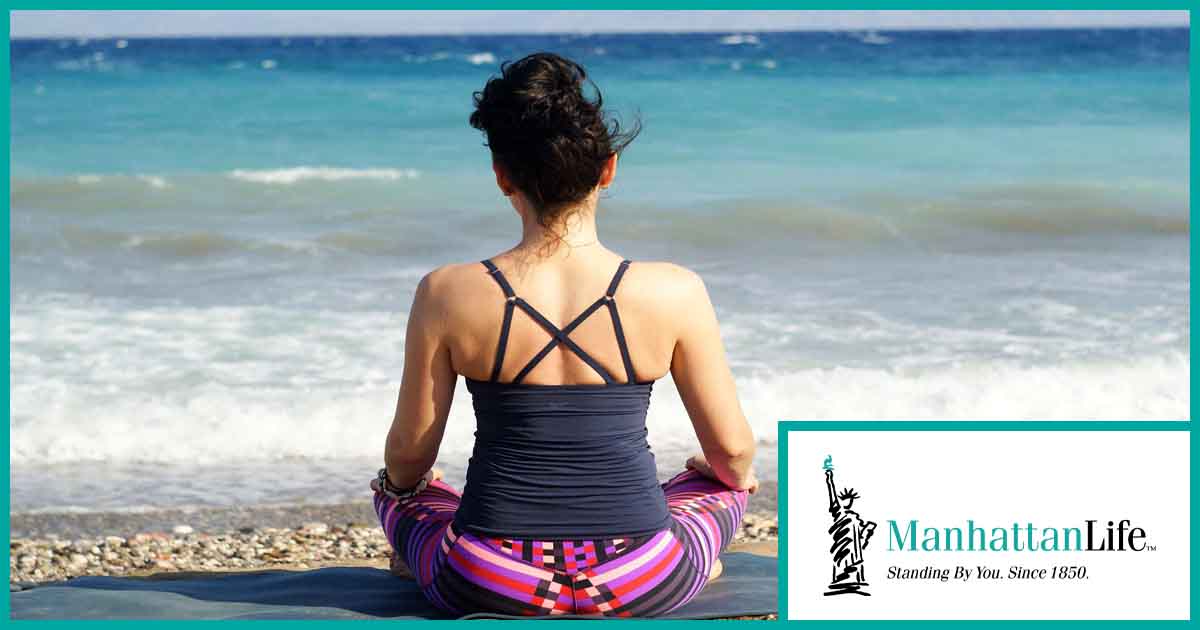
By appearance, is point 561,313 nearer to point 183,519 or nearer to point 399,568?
point 399,568

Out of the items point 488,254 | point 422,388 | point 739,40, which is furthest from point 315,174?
point 739,40

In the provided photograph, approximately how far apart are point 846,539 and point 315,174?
13.7 metres

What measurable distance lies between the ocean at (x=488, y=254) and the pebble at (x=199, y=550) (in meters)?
0.38

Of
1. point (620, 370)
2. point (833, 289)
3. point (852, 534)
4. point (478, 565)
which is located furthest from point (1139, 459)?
point (833, 289)

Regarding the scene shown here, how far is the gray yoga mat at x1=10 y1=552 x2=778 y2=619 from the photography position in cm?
339

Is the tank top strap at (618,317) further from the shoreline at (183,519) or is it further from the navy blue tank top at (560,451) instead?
the shoreline at (183,519)

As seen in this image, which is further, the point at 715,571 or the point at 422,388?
the point at 715,571

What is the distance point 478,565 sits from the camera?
307 cm

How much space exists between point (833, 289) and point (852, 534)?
21.2ft

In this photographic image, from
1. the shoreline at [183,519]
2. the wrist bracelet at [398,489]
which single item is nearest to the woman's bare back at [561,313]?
the wrist bracelet at [398,489]

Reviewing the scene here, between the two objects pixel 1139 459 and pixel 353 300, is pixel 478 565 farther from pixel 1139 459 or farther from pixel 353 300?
pixel 353 300

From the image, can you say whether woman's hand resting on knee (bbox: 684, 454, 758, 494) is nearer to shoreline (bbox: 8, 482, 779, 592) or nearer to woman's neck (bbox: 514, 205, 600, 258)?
woman's neck (bbox: 514, 205, 600, 258)

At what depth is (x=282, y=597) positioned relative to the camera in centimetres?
364

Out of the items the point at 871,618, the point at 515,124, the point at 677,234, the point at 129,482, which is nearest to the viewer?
the point at 515,124
